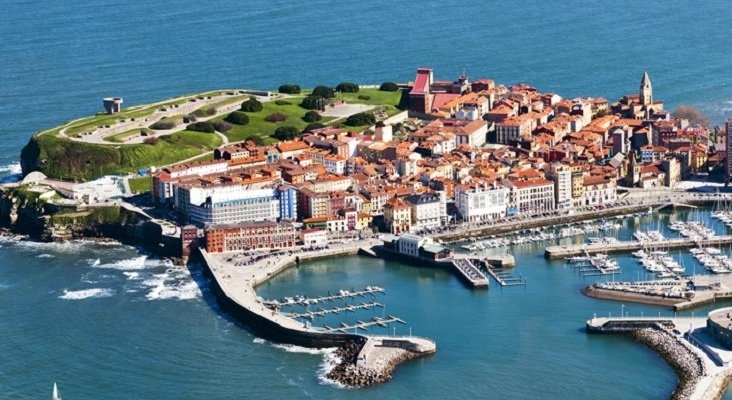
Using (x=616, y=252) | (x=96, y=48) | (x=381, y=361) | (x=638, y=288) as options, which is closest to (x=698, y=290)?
(x=638, y=288)

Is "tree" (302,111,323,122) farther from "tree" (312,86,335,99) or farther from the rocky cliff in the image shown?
the rocky cliff

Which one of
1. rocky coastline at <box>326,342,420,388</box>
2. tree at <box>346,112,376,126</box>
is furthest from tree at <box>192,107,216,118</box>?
rocky coastline at <box>326,342,420,388</box>

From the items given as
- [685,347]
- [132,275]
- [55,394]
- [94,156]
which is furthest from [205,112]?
[55,394]

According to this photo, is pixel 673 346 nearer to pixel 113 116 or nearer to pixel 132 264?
pixel 132 264

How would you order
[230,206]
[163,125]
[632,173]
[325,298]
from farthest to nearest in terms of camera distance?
1. [163,125]
2. [632,173]
3. [230,206]
4. [325,298]

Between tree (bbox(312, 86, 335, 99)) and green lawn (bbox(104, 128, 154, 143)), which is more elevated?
tree (bbox(312, 86, 335, 99))

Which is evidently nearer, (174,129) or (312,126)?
(174,129)
